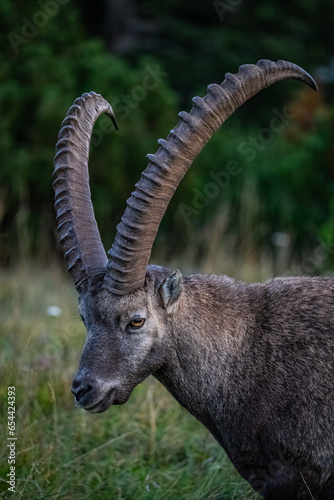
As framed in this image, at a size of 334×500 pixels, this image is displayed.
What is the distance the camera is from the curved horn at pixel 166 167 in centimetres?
397

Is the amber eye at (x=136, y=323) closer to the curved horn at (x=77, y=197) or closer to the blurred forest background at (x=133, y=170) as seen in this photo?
the curved horn at (x=77, y=197)

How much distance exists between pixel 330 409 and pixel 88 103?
2.34m

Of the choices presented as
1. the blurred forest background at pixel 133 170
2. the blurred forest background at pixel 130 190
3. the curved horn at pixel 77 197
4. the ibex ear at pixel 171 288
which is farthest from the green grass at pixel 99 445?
the blurred forest background at pixel 133 170

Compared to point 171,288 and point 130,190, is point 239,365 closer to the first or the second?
point 171,288

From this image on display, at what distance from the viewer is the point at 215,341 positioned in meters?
4.20

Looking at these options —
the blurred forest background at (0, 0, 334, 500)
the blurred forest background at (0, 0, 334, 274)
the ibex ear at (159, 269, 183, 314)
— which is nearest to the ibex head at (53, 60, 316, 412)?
the ibex ear at (159, 269, 183, 314)

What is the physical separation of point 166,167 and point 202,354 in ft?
3.49

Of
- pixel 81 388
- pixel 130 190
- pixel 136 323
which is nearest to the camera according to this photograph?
pixel 81 388

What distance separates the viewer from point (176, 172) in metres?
4.02

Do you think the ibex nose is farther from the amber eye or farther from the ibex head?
the amber eye

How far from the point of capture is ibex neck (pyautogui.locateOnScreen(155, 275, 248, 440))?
4.16 metres

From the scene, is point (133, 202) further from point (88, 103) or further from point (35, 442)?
point (35, 442)

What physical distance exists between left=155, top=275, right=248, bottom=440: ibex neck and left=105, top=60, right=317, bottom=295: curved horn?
408mm

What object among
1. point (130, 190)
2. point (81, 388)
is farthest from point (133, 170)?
point (81, 388)
